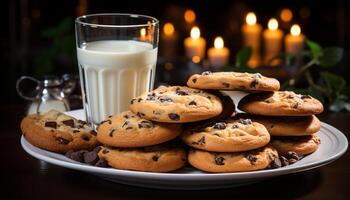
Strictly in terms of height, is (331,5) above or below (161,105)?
below

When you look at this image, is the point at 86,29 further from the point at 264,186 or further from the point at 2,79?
the point at 2,79

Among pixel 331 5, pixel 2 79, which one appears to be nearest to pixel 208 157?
pixel 2 79

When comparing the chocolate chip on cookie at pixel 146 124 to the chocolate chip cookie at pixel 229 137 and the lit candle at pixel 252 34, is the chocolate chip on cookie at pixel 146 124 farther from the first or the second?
the lit candle at pixel 252 34

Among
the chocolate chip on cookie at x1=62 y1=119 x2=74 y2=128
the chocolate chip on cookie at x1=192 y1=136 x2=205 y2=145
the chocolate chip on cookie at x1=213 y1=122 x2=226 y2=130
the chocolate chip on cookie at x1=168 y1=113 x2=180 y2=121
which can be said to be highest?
the chocolate chip on cookie at x1=168 y1=113 x2=180 y2=121

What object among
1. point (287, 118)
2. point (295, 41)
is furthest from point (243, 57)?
point (295, 41)

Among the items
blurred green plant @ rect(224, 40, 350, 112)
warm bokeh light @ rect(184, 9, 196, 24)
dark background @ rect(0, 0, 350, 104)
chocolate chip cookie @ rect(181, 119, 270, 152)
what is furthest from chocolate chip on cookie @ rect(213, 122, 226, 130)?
warm bokeh light @ rect(184, 9, 196, 24)

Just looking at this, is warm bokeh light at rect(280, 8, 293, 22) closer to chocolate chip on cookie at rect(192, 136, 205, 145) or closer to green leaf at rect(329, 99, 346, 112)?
green leaf at rect(329, 99, 346, 112)

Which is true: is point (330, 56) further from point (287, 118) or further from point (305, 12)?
point (305, 12)
